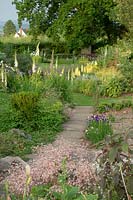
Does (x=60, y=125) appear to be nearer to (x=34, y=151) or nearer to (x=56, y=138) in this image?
(x=56, y=138)

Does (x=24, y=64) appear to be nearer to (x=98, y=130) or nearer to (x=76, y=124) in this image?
(x=76, y=124)

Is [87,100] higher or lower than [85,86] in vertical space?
lower

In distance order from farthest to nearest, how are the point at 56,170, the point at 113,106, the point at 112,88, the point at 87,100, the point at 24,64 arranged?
1. the point at 24,64
2. the point at 112,88
3. the point at 87,100
4. the point at 113,106
5. the point at 56,170

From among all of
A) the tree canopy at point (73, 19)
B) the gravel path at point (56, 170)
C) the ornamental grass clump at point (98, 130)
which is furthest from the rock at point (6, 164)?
the tree canopy at point (73, 19)

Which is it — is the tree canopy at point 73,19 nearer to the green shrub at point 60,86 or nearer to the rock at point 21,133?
the green shrub at point 60,86

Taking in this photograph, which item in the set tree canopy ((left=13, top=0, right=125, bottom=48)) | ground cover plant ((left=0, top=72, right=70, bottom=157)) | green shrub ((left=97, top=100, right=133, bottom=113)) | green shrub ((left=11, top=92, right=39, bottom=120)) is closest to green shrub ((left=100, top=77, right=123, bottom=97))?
green shrub ((left=97, top=100, right=133, bottom=113))

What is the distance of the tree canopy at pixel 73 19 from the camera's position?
3552 cm

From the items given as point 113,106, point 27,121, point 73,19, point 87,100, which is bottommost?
point 87,100

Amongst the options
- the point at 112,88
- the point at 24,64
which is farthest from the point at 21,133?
the point at 24,64

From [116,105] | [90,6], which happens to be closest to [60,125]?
[116,105]

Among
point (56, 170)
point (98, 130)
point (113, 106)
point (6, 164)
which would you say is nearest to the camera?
point (56, 170)

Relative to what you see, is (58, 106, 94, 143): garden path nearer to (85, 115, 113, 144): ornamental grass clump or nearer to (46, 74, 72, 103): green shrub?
(85, 115, 113, 144): ornamental grass clump

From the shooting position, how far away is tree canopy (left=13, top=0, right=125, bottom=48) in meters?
35.5

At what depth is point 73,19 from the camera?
119 feet
